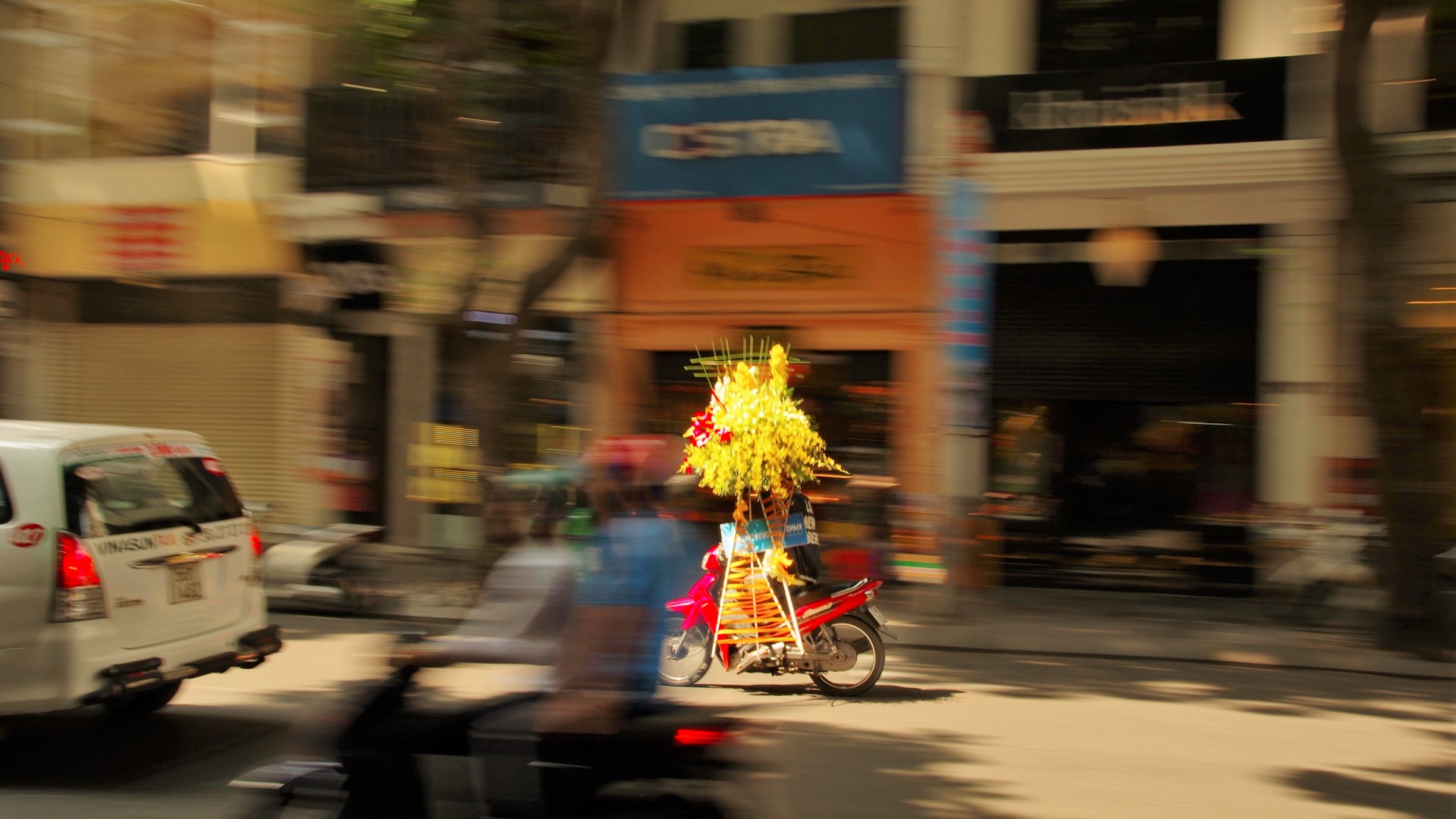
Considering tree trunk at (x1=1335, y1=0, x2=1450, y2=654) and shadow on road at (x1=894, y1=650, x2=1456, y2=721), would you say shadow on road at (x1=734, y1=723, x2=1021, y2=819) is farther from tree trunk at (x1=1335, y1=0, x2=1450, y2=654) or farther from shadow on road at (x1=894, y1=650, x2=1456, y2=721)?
tree trunk at (x1=1335, y1=0, x2=1450, y2=654)

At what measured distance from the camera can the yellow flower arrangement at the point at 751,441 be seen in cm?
725

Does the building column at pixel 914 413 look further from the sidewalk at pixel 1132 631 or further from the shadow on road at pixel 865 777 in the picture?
the shadow on road at pixel 865 777

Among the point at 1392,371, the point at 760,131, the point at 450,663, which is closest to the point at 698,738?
the point at 450,663

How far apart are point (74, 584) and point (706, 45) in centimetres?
941

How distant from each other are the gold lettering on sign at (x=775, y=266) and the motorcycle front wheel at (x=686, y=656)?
5430mm

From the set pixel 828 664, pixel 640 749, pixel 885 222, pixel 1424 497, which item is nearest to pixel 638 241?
pixel 885 222

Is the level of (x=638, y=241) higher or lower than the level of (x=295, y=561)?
higher

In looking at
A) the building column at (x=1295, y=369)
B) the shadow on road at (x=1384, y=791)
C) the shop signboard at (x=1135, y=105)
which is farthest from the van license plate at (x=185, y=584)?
the building column at (x=1295, y=369)

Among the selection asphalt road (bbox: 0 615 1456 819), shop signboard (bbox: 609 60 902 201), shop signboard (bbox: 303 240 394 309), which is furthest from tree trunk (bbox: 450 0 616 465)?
shop signboard (bbox: 303 240 394 309)

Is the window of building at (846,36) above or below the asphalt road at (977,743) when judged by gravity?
above

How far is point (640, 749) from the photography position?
356 centimetres

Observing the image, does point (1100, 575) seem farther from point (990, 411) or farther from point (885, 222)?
point (885, 222)

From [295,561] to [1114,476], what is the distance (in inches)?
305

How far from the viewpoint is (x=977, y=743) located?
6.11 metres
